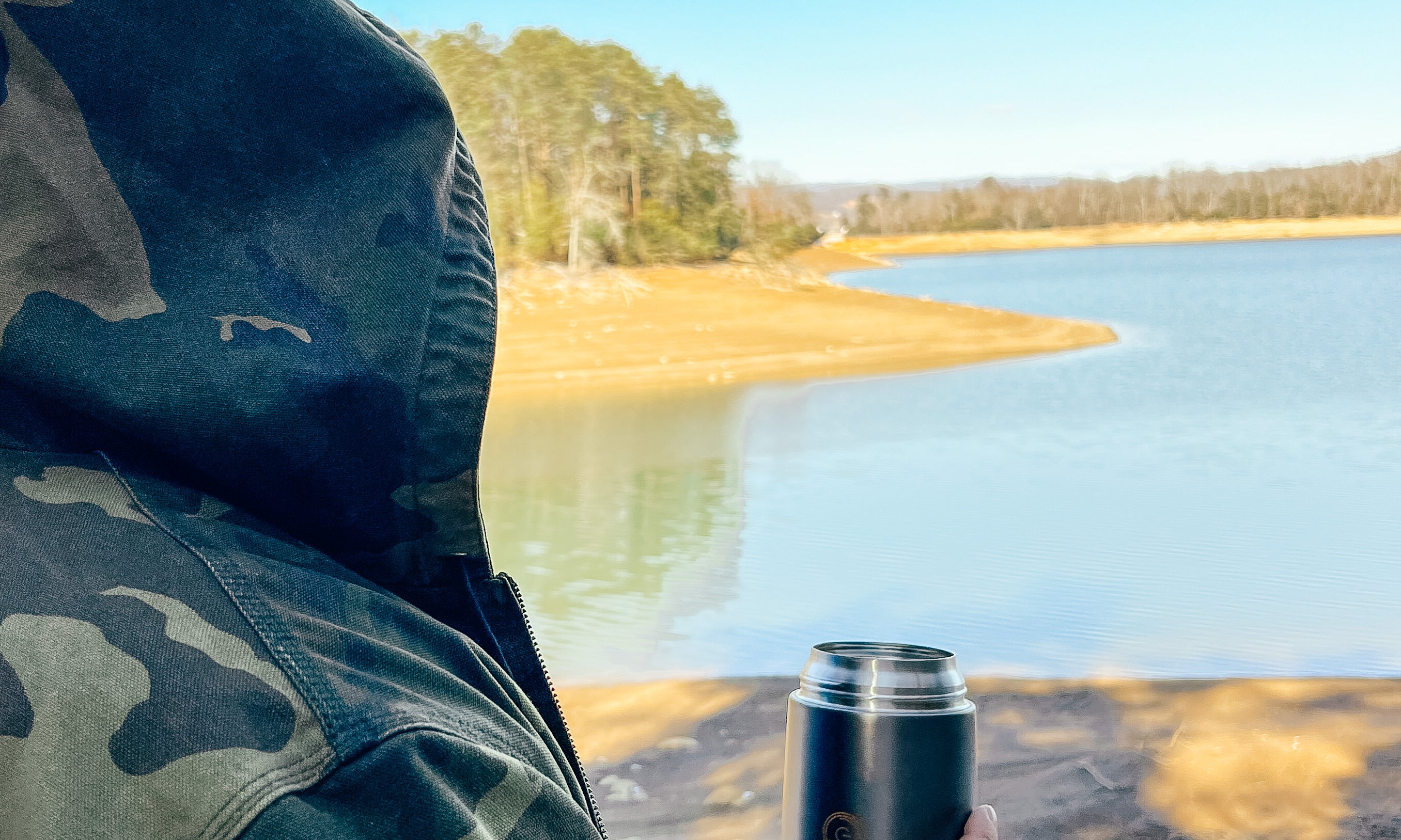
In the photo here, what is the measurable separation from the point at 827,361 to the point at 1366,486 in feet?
21.4

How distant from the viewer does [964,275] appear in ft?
90.3

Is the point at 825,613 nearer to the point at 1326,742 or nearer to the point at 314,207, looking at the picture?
the point at 1326,742

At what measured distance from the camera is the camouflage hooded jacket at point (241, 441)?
0.35 meters

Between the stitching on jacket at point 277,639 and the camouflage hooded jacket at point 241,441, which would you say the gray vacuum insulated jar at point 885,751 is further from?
the stitching on jacket at point 277,639

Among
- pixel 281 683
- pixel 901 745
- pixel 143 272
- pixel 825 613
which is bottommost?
pixel 825 613

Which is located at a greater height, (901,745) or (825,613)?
(901,745)

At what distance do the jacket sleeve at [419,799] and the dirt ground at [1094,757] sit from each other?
203cm

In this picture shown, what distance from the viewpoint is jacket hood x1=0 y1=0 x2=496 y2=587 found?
15.4 inches

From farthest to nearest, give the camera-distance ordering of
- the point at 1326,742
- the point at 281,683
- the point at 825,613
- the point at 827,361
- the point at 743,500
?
the point at 827,361
the point at 743,500
the point at 825,613
the point at 1326,742
the point at 281,683

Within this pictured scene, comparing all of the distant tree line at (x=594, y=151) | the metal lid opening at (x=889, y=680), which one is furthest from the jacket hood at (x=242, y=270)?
the distant tree line at (x=594, y=151)

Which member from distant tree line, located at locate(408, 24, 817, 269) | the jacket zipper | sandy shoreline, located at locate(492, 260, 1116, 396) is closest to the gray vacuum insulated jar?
the jacket zipper

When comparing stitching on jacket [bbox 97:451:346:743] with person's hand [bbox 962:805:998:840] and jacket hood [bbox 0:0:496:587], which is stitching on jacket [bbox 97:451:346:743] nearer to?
jacket hood [bbox 0:0:496:587]

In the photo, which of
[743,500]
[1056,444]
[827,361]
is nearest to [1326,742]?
[743,500]

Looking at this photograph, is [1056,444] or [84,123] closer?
[84,123]
